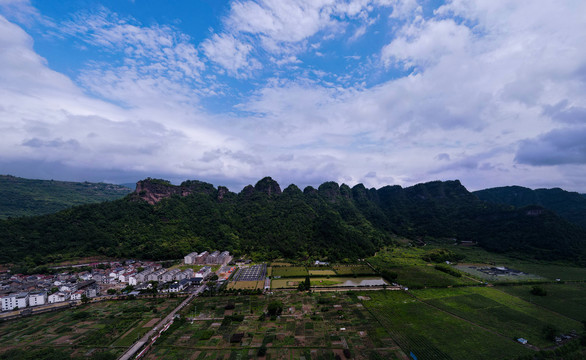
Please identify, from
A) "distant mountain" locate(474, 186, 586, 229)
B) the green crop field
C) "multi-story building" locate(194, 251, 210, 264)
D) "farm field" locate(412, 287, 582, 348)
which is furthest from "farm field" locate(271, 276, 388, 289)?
"distant mountain" locate(474, 186, 586, 229)

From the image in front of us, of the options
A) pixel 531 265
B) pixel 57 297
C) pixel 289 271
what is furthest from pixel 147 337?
pixel 531 265

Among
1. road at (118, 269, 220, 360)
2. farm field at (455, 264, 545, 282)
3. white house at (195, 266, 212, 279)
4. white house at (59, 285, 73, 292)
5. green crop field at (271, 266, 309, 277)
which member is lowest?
farm field at (455, 264, 545, 282)

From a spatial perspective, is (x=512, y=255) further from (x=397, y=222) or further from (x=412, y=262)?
(x=397, y=222)

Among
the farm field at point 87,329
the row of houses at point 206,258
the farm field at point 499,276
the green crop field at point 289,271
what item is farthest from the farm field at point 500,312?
the row of houses at point 206,258

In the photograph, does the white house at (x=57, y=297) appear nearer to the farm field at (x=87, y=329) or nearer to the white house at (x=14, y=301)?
the white house at (x=14, y=301)

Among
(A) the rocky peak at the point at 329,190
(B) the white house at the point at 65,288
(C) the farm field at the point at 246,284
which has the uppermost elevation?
(A) the rocky peak at the point at 329,190

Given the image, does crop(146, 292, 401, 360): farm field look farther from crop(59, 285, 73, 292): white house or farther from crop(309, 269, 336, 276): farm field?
crop(59, 285, 73, 292): white house

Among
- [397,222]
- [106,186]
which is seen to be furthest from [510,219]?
[106,186]
